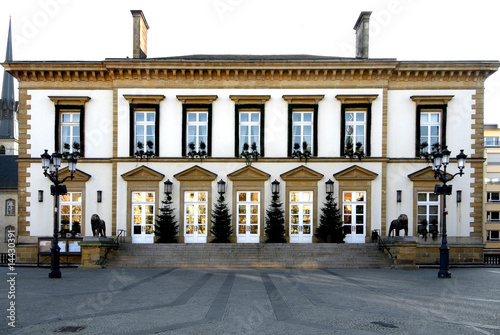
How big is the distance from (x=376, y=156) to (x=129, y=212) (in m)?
14.7

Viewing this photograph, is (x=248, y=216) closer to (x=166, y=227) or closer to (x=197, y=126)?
(x=166, y=227)

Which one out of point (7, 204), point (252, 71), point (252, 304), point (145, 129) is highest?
point (252, 71)

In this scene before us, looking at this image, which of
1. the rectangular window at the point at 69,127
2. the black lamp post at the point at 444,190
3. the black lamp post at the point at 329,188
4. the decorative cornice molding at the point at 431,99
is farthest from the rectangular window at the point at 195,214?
the decorative cornice molding at the point at 431,99

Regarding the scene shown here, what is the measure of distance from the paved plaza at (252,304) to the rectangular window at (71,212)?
25.0ft

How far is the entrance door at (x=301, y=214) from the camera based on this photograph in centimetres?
2684

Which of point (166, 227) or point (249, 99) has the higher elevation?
point (249, 99)

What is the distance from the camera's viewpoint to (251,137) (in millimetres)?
27406

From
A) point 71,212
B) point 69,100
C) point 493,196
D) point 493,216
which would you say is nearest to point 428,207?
point 71,212

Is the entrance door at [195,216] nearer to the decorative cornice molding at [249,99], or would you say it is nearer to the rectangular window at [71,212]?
the decorative cornice molding at [249,99]

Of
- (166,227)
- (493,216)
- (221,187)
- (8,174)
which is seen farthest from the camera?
(493,216)

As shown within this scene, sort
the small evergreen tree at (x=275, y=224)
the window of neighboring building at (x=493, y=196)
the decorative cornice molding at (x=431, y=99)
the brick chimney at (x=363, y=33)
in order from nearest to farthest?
the small evergreen tree at (x=275, y=224)
the decorative cornice molding at (x=431, y=99)
the brick chimney at (x=363, y=33)
the window of neighboring building at (x=493, y=196)

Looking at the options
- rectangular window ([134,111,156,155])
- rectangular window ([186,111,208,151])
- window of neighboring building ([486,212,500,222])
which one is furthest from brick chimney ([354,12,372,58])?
window of neighboring building ([486,212,500,222])

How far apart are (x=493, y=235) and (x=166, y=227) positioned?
56623 millimetres

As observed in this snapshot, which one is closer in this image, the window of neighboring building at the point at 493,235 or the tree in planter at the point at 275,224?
the tree in planter at the point at 275,224
